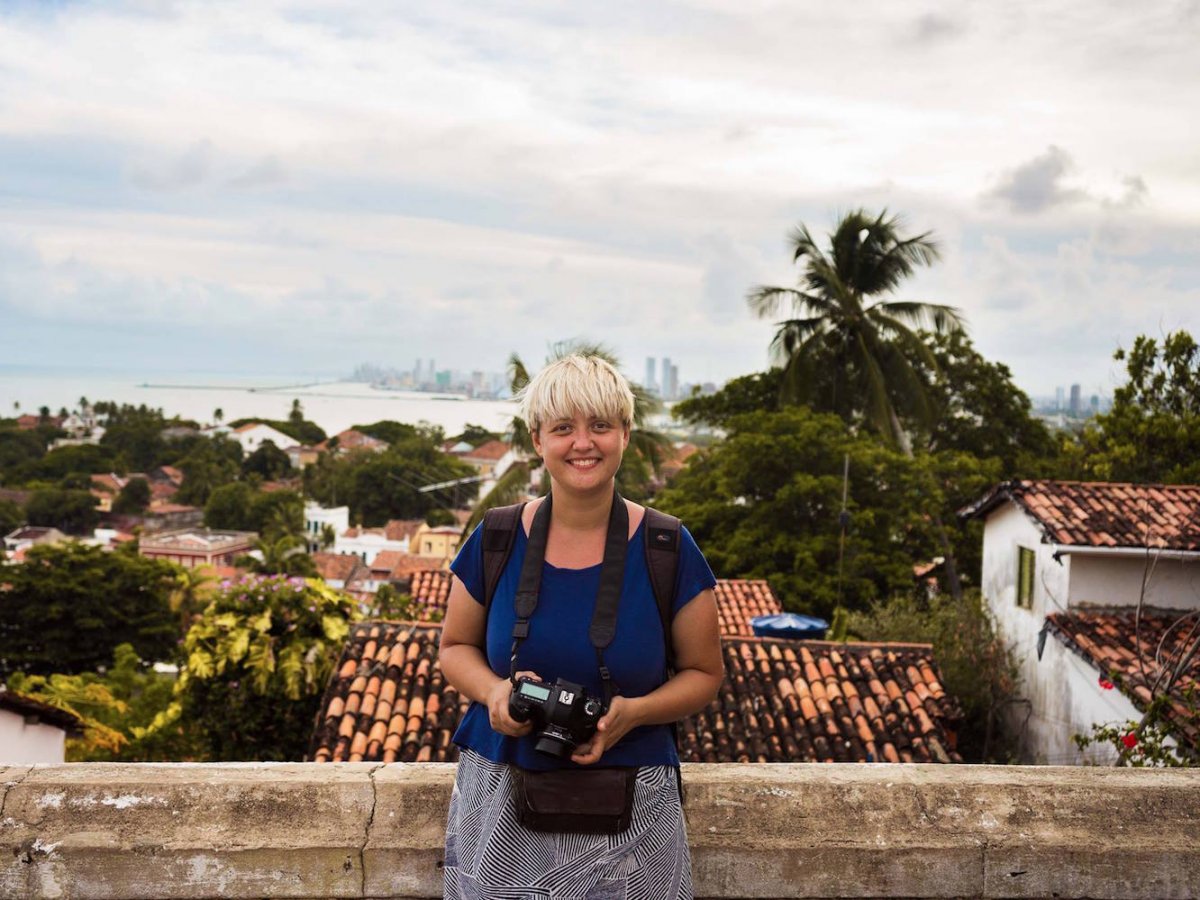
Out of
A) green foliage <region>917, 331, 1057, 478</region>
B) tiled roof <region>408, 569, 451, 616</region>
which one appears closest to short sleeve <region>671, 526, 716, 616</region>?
tiled roof <region>408, 569, 451, 616</region>

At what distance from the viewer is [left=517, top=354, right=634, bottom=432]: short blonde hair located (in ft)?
7.95

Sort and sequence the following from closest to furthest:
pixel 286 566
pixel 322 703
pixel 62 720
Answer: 1. pixel 322 703
2. pixel 62 720
3. pixel 286 566

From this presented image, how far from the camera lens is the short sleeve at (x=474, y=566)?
251 centimetres

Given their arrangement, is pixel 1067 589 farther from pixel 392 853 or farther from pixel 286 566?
pixel 286 566

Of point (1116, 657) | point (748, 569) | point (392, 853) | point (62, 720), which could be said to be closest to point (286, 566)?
point (748, 569)

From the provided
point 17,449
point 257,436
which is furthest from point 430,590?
point 257,436

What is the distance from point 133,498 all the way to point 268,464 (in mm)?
27290

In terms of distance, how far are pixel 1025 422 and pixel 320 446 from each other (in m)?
113

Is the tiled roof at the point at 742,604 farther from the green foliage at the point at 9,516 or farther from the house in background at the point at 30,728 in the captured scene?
the green foliage at the point at 9,516

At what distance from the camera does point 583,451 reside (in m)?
2.44

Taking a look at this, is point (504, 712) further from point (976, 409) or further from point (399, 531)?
point (399, 531)

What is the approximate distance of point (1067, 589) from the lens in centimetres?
1545

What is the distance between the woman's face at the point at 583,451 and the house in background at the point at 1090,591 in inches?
505

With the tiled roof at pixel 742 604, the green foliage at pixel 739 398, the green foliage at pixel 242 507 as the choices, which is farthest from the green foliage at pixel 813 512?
the green foliage at pixel 242 507
